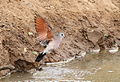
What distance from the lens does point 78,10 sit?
9.93m

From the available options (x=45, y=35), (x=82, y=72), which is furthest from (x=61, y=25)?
(x=45, y=35)

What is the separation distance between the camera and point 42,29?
6727 mm

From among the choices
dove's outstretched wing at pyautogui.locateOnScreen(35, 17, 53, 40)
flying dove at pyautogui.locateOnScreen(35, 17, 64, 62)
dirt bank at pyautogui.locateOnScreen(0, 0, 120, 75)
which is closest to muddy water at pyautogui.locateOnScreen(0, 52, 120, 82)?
dirt bank at pyautogui.locateOnScreen(0, 0, 120, 75)

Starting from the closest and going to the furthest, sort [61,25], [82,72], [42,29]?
[42,29]
[82,72]
[61,25]

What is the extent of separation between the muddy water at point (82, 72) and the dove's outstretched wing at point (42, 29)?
0.87m

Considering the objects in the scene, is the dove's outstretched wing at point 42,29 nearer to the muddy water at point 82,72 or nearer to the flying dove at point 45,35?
the flying dove at point 45,35

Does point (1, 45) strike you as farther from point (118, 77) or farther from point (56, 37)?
point (118, 77)

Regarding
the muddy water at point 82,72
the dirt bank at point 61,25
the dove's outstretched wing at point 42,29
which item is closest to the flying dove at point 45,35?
the dove's outstretched wing at point 42,29

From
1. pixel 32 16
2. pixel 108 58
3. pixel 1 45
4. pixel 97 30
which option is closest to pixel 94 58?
pixel 108 58

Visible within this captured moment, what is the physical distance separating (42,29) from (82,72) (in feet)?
5.02

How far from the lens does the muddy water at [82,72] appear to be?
289 inches

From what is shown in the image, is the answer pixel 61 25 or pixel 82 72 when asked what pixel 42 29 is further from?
pixel 61 25

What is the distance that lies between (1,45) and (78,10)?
2.89 metres

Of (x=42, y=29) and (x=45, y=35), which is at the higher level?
(x=42, y=29)
